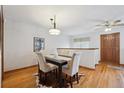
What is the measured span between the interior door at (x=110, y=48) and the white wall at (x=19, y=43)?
12.6 ft

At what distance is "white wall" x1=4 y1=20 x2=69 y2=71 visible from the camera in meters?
3.55

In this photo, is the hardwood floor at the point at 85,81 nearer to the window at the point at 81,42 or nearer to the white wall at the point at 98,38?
the white wall at the point at 98,38

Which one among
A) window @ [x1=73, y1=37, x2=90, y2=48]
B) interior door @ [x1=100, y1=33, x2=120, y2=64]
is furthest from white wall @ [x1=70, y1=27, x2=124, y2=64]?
window @ [x1=73, y1=37, x2=90, y2=48]

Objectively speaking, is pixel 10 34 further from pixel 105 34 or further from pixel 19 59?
pixel 105 34

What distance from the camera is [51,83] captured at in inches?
103

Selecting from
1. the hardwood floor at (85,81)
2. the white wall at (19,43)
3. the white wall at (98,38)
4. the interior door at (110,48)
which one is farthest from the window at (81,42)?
the hardwood floor at (85,81)

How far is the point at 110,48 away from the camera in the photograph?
222 inches

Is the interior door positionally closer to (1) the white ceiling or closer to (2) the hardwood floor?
(1) the white ceiling

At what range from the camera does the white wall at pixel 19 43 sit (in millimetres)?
3551

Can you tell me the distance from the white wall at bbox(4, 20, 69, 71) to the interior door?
383 centimetres

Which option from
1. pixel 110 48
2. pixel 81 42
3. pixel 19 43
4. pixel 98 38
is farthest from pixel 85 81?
pixel 81 42

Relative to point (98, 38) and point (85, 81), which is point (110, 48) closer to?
point (98, 38)
